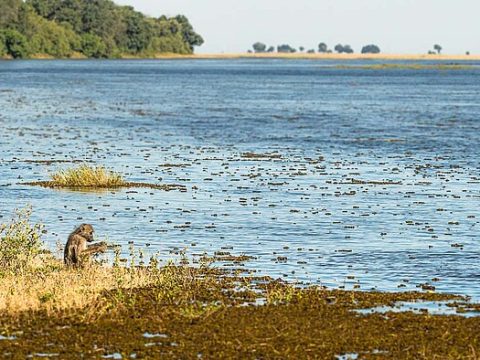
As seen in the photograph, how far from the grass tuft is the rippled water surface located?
1343 millimetres

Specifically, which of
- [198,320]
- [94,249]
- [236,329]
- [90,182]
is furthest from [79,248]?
[90,182]

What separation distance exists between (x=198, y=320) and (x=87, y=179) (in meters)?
21.8

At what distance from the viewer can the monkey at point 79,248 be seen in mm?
24703

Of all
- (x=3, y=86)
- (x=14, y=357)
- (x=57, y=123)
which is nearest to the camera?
(x=14, y=357)

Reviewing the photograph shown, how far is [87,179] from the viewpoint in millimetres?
41781

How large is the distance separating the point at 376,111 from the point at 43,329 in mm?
77602

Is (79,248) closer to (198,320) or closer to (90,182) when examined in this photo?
(198,320)

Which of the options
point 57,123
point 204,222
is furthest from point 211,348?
point 57,123

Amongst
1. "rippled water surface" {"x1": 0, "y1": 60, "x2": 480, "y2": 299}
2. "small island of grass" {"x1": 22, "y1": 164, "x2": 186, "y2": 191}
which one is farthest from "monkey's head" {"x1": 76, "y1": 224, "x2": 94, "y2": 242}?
"small island of grass" {"x1": 22, "y1": 164, "x2": 186, "y2": 191}

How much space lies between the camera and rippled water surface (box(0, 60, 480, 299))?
28.8 metres

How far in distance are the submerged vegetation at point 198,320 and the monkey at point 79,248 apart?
29cm

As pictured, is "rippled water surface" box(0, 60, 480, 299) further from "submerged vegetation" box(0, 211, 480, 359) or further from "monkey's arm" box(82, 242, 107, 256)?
"monkey's arm" box(82, 242, 107, 256)

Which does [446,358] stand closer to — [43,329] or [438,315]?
[438,315]

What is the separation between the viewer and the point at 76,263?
24719 millimetres
